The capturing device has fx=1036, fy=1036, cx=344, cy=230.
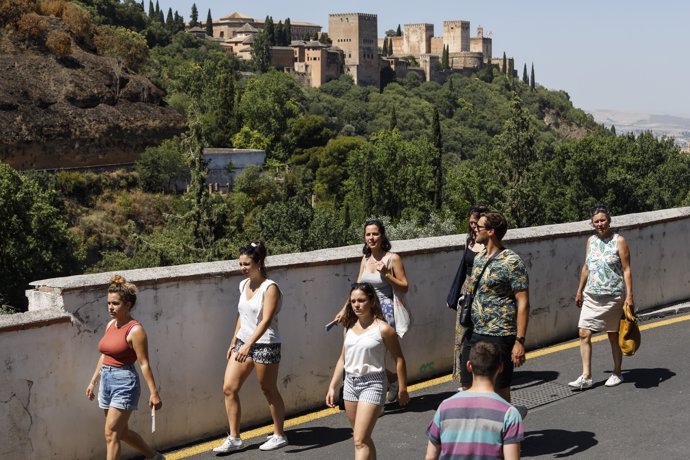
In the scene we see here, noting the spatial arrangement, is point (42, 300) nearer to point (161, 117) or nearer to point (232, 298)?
point (232, 298)

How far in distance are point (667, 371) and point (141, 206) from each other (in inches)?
2791

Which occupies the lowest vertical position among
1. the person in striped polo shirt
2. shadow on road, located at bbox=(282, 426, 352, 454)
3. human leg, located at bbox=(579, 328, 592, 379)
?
shadow on road, located at bbox=(282, 426, 352, 454)

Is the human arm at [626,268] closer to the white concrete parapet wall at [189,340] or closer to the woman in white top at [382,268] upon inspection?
the white concrete parapet wall at [189,340]

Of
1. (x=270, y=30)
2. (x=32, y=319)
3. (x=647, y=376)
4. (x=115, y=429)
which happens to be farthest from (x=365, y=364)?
(x=270, y=30)

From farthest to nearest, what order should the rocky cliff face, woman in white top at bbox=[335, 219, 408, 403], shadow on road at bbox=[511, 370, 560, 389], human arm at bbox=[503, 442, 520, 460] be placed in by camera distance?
the rocky cliff face
shadow on road at bbox=[511, 370, 560, 389]
woman in white top at bbox=[335, 219, 408, 403]
human arm at bbox=[503, 442, 520, 460]

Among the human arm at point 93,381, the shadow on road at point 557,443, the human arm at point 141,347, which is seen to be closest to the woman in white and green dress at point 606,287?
the shadow on road at point 557,443

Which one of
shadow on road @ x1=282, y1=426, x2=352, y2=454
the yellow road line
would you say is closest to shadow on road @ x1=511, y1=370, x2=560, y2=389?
the yellow road line

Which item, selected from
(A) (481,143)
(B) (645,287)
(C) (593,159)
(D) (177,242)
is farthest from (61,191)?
(A) (481,143)

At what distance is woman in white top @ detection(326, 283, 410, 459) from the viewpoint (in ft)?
20.9

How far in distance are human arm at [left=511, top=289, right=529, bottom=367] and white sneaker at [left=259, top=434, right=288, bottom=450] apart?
1.77 metres

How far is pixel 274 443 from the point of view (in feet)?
24.6

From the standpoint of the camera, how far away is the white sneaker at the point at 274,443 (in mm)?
7461

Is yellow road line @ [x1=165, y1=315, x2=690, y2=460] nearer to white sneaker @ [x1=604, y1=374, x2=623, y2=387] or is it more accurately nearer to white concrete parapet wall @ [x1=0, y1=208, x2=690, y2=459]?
white concrete parapet wall @ [x1=0, y1=208, x2=690, y2=459]

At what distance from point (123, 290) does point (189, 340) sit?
1125mm
